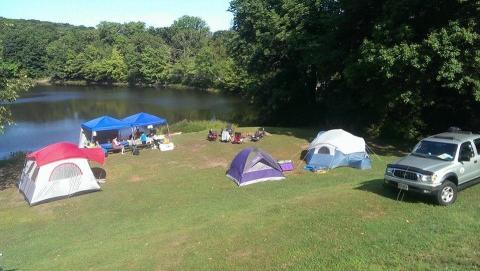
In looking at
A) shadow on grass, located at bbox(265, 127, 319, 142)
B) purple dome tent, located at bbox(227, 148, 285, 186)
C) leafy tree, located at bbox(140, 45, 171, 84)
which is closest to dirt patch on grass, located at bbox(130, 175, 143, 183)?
purple dome tent, located at bbox(227, 148, 285, 186)

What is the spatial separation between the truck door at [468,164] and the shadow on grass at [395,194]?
108 centimetres

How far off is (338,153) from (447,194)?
9043 mm

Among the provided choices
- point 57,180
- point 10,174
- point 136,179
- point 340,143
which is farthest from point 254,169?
point 10,174

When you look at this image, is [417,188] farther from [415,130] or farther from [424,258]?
[415,130]

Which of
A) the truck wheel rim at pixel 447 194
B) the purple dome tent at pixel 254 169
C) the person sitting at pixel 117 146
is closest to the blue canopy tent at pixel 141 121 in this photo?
the person sitting at pixel 117 146

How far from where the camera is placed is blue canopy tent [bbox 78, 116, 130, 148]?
89.0ft

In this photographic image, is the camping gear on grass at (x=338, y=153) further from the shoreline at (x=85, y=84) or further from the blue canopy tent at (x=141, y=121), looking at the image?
the shoreline at (x=85, y=84)

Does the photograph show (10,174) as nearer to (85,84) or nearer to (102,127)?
(102,127)

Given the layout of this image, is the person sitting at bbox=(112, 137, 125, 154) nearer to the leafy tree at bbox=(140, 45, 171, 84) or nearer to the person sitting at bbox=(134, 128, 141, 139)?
the person sitting at bbox=(134, 128, 141, 139)

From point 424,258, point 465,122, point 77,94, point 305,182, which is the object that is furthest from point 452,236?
point 77,94

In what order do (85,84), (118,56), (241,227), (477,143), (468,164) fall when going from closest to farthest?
1. (241,227)
2. (468,164)
3. (477,143)
4. (118,56)
5. (85,84)

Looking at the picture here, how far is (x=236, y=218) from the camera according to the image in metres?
13.1

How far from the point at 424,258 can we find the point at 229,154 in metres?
17.2

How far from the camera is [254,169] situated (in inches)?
777
